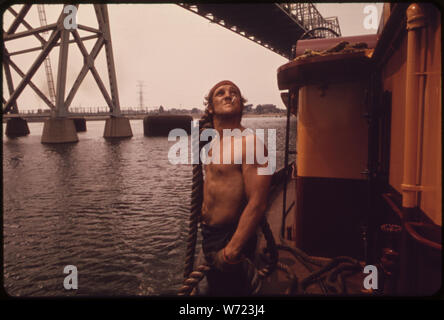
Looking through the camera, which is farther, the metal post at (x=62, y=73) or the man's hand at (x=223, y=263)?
the metal post at (x=62, y=73)

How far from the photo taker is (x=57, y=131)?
4262cm

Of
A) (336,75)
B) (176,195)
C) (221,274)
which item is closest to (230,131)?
(221,274)

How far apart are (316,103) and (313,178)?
40.8 inches

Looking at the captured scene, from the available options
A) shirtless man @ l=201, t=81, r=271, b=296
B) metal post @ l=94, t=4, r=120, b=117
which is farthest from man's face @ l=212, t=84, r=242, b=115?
metal post @ l=94, t=4, r=120, b=117

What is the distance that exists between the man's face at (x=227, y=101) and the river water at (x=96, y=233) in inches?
209

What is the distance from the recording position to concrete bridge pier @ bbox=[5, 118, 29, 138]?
63.9m

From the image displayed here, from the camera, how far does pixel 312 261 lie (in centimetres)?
393

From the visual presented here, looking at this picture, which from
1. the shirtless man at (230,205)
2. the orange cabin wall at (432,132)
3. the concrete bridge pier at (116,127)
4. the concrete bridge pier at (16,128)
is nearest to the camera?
the orange cabin wall at (432,132)

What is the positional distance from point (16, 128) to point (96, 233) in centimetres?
6966

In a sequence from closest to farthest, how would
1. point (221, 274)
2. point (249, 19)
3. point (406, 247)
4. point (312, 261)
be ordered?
point (406, 247), point (221, 274), point (312, 261), point (249, 19)

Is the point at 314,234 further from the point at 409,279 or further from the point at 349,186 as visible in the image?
the point at 409,279

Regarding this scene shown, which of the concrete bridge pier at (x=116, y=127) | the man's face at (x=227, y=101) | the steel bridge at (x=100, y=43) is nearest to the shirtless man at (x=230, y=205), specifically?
the man's face at (x=227, y=101)

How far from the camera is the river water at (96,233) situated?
678 cm

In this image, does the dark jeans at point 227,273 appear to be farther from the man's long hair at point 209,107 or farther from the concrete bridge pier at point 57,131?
the concrete bridge pier at point 57,131
